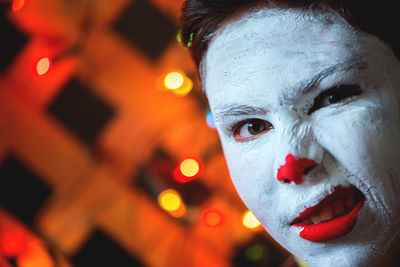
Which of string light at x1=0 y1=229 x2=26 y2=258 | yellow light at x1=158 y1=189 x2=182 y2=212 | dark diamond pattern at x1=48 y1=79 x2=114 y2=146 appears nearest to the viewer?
string light at x1=0 y1=229 x2=26 y2=258

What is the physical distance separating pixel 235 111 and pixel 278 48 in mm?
136

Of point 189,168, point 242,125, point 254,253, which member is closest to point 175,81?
point 189,168

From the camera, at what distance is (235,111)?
88 cm

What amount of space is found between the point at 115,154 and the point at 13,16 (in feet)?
2.62

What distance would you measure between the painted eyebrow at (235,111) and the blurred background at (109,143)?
132cm

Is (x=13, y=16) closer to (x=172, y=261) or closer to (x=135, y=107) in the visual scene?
(x=135, y=107)

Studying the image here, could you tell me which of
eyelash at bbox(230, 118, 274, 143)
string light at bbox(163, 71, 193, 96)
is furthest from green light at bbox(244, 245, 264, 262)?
eyelash at bbox(230, 118, 274, 143)

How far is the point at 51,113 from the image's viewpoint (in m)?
2.39

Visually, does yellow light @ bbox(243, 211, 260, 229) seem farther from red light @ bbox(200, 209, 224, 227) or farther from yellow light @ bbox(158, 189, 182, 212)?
yellow light @ bbox(158, 189, 182, 212)

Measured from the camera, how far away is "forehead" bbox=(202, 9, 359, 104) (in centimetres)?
81

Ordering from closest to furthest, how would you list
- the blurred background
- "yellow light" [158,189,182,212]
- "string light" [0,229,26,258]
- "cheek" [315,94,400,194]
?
1. "cheek" [315,94,400,194]
2. "string light" [0,229,26,258]
3. "yellow light" [158,189,182,212]
4. the blurred background

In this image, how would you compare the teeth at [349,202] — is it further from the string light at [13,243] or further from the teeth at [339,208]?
the string light at [13,243]

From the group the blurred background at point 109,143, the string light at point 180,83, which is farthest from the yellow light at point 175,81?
the blurred background at point 109,143

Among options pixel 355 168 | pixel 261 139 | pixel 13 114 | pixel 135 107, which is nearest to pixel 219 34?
pixel 261 139
